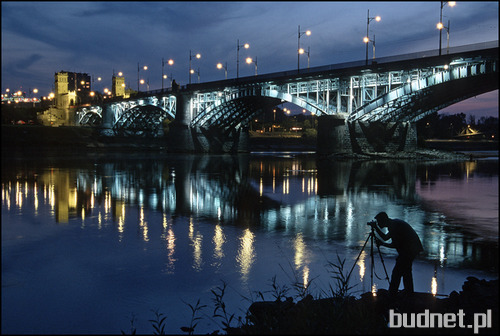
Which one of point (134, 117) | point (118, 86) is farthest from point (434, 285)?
point (118, 86)

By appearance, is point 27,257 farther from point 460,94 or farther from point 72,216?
point 460,94

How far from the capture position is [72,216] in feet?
53.1

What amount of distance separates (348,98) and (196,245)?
5171 centimetres

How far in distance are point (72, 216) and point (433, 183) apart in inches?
855

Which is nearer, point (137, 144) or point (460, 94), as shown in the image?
point (460, 94)

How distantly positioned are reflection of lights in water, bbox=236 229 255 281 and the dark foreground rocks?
2216 mm

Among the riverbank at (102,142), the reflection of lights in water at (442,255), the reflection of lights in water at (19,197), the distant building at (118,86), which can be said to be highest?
the distant building at (118,86)

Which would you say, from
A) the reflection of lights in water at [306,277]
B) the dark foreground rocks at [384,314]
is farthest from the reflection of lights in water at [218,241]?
the dark foreground rocks at [384,314]

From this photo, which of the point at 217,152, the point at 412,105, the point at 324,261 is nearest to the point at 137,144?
the point at 217,152

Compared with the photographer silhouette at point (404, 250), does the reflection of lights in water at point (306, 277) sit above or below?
below

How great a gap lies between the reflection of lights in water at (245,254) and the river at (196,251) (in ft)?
0.15

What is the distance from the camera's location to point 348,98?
60.5 metres

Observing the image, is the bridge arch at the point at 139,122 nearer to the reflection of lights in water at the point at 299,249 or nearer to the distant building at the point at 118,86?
the distant building at the point at 118,86

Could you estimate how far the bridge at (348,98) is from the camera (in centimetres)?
4788
